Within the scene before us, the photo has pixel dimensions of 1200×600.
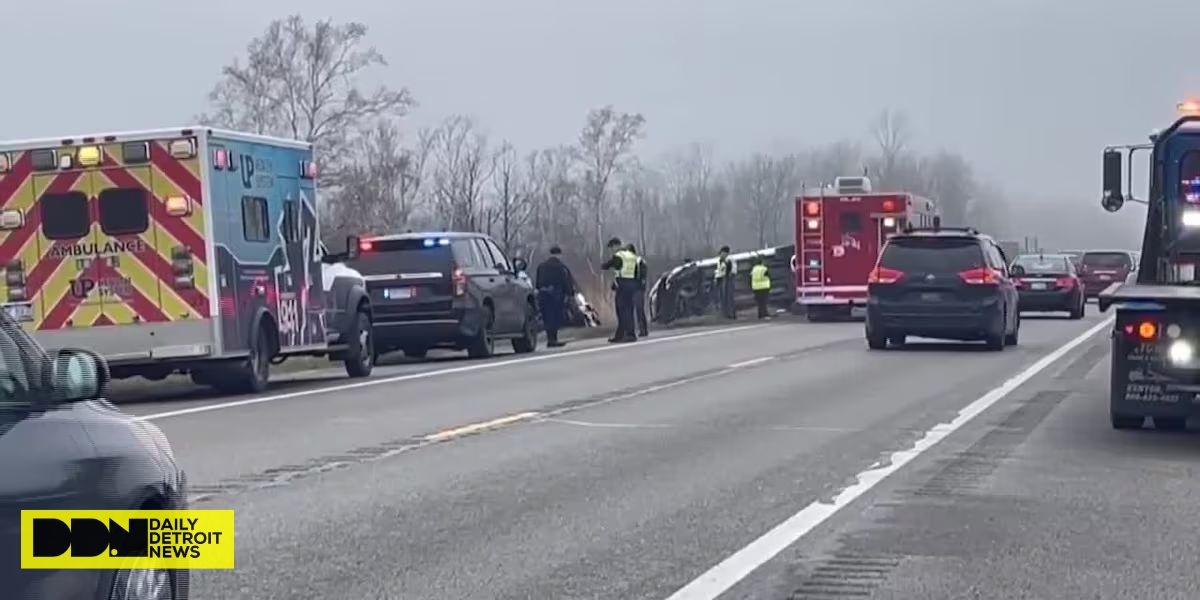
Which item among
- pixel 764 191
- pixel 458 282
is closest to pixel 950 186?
pixel 764 191

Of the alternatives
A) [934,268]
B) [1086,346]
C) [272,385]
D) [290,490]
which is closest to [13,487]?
[290,490]

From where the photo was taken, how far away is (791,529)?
30.4 feet

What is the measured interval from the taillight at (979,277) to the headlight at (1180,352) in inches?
458

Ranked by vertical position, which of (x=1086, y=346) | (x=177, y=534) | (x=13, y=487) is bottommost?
(x=1086, y=346)

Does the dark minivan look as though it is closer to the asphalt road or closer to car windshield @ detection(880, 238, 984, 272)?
car windshield @ detection(880, 238, 984, 272)

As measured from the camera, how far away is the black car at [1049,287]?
121 ft

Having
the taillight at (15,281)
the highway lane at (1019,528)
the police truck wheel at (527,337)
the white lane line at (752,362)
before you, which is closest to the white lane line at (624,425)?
the highway lane at (1019,528)

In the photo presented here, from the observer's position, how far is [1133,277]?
1509 cm

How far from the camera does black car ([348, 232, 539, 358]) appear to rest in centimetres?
2370


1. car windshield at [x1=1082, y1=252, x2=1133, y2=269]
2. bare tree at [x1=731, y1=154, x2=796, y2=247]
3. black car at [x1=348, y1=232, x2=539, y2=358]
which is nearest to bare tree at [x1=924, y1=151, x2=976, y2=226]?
bare tree at [x1=731, y1=154, x2=796, y2=247]

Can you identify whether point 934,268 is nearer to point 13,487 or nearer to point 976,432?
point 976,432

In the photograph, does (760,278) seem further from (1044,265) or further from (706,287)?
(1044,265)

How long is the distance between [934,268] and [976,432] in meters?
10.7

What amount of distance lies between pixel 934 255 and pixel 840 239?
12303 millimetres
